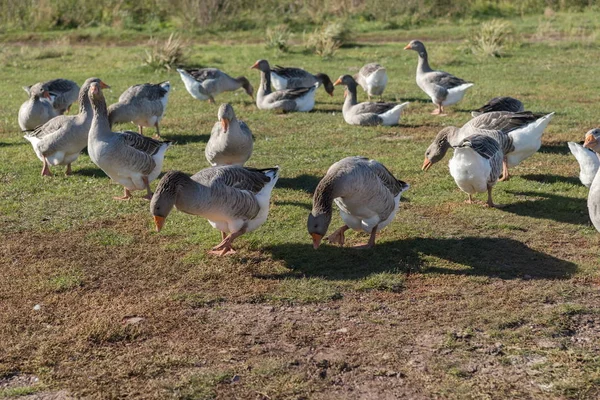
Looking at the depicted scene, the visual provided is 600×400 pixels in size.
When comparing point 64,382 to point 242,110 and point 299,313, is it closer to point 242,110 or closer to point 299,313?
point 299,313

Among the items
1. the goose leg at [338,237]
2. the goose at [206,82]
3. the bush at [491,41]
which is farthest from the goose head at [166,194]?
the bush at [491,41]

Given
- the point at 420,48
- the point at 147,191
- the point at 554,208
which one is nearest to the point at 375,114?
the point at 420,48

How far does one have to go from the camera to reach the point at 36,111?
11.8 metres

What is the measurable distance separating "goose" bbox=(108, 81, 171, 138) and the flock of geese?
0.02m

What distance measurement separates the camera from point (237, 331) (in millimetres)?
5609

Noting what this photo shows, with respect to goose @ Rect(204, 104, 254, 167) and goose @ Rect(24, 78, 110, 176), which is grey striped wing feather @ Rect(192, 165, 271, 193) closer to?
goose @ Rect(204, 104, 254, 167)

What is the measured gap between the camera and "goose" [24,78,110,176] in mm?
9609

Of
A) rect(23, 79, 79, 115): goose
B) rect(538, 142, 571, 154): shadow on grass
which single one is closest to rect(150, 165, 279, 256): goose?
rect(538, 142, 571, 154): shadow on grass

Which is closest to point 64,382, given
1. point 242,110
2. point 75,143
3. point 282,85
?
point 75,143

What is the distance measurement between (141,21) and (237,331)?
24.3m

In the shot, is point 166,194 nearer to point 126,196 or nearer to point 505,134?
point 126,196

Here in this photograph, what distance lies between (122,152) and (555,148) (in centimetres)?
652

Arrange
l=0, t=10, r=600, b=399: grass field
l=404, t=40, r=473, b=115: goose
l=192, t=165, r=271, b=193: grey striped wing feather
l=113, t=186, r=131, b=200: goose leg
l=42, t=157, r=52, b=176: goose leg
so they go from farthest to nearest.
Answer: l=404, t=40, r=473, b=115: goose → l=42, t=157, r=52, b=176: goose leg → l=113, t=186, r=131, b=200: goose leg → l=192, t=165, r=271, b=193: grey striped wing feather → l=0, t=10, r=600, b=399: grass field

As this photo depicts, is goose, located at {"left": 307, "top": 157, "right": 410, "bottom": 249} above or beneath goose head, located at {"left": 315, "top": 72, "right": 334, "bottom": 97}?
above
